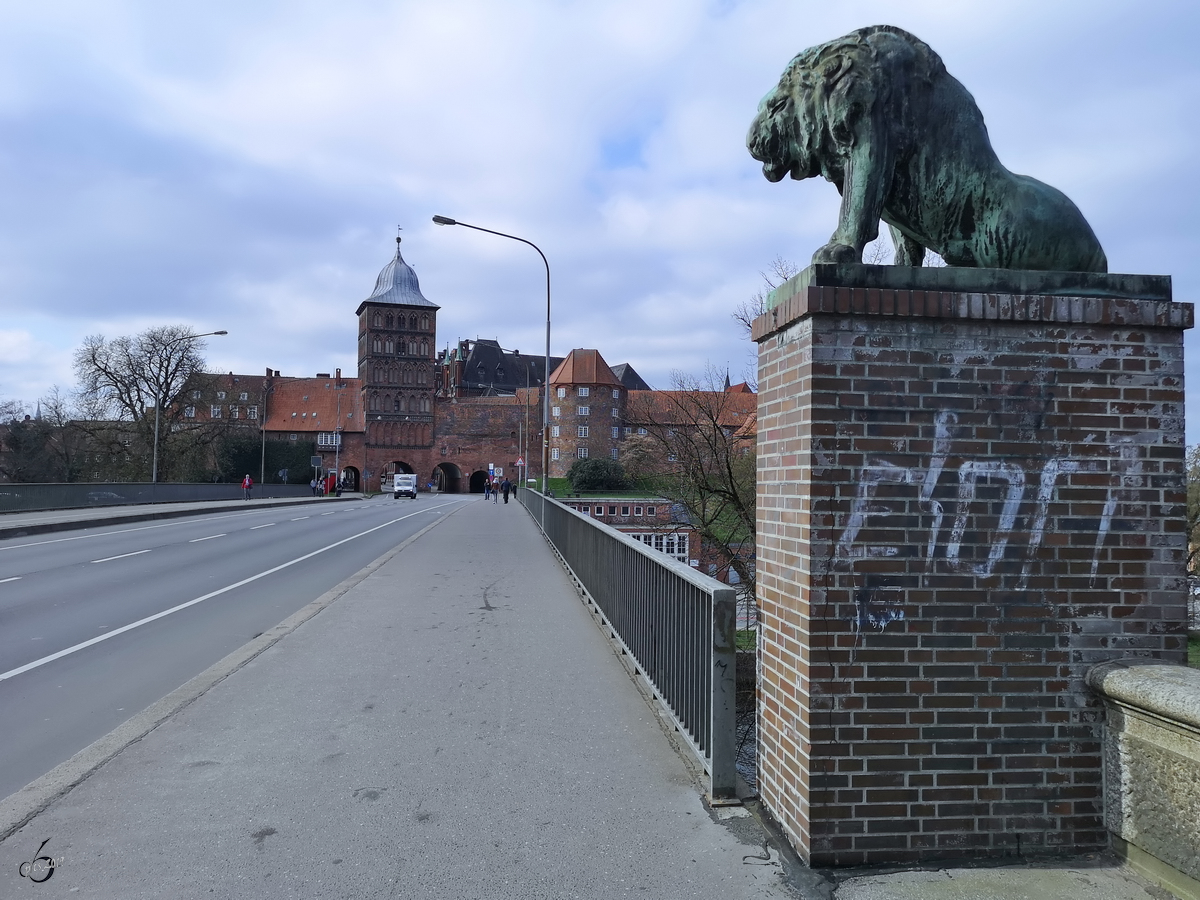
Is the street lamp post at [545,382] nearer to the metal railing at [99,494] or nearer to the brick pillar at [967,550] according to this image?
the metal railing at [99,494]

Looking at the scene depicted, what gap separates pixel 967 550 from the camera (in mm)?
3525

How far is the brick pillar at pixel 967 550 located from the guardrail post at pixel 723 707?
0.44 metres

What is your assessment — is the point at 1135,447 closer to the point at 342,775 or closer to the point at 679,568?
the point at 679,568

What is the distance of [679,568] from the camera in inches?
202

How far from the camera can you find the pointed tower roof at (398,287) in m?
93.9

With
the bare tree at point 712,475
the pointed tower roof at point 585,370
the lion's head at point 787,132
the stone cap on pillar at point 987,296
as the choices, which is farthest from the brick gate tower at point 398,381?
the stone cap on pillar at point 987,296

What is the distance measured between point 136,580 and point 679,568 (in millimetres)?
11492

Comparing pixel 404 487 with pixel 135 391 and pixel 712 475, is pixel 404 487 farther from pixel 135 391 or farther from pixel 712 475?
pixel 712 475

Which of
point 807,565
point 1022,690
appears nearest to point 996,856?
point 1022,690

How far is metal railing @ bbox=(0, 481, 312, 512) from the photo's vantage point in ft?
97.5

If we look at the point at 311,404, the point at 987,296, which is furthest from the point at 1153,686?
the point at 311,404

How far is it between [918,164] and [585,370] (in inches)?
3563

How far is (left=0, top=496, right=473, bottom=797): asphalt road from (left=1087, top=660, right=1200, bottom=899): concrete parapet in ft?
17.2

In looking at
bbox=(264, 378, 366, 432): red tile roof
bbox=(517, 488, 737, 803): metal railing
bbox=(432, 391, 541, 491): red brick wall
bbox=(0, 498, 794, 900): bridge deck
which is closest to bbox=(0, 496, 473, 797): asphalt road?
bbox=(0, 498, 794, 900): bridge deck
